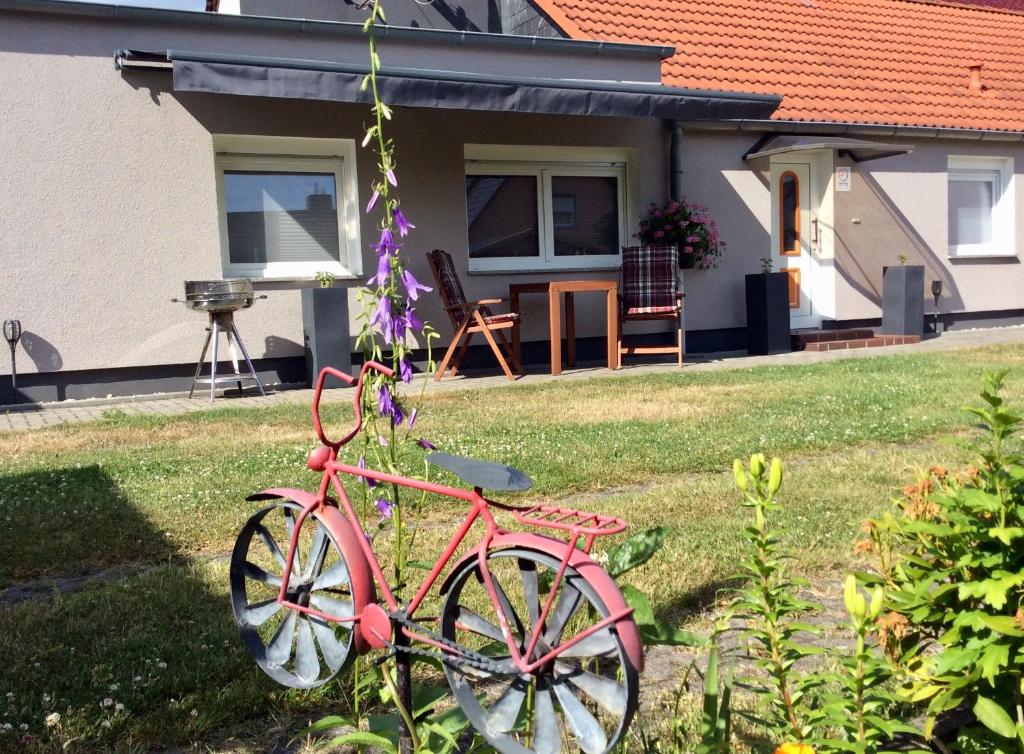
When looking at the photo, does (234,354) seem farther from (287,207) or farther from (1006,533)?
(1006,533)

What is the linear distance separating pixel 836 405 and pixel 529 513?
5097mm

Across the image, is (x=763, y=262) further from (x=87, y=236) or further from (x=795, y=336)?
(x=87, y=236)

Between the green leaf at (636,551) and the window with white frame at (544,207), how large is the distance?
845 cm

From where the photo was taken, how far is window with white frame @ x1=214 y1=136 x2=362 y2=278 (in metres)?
8.91

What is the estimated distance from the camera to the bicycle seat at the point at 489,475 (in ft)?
4.67

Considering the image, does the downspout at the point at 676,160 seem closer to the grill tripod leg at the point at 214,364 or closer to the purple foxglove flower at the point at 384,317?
the grill tripod leg at the point at 214,364

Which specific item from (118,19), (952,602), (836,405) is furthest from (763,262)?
(952,602)

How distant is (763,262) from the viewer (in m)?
11.2

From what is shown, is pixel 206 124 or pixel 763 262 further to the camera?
pixel 763 262

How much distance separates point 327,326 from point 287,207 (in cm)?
146

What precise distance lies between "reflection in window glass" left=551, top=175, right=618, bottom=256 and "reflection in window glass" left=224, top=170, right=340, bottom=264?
8.56 ft

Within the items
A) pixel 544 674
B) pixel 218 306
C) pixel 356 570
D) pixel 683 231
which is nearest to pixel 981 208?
pixel 683 231

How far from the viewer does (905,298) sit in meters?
11.5

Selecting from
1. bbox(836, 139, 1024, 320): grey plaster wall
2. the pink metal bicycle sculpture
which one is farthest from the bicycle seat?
bbox(836, 139, 1024, 320): grey plaster wall
